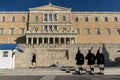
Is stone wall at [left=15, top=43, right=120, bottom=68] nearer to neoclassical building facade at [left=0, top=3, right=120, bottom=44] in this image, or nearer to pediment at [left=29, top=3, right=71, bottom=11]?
neoclassical building facade at [left=0, top=3, right=120, bottom=44]

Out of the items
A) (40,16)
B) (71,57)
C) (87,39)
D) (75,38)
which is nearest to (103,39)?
(87,39)

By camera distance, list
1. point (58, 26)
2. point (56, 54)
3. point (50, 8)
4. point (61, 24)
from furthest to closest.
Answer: point (50, 8)
point (61, 24)
point (58, 26)
point (56, 54)

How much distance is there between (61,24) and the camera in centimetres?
7094

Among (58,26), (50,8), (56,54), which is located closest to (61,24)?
(58,26)

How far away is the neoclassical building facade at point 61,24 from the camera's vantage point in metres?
70.3

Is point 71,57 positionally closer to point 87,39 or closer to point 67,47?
point 67,47

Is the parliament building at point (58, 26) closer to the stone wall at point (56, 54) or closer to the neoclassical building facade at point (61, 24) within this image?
the neoclassical building facade at point (61, 24)

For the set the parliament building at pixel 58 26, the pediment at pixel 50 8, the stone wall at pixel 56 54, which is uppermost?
the pediment at pixel 50 8

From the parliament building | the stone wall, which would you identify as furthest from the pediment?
the stone wall

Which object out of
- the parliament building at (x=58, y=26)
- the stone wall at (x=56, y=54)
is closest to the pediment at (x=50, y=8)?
the parliament building at (x=58, y=26)

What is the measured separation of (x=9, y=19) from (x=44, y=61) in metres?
29.4

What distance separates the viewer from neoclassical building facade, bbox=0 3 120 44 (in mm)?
70312

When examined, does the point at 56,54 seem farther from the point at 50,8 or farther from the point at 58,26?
the point at 50,8

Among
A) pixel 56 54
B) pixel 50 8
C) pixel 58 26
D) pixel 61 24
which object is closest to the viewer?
pixel 56 54
